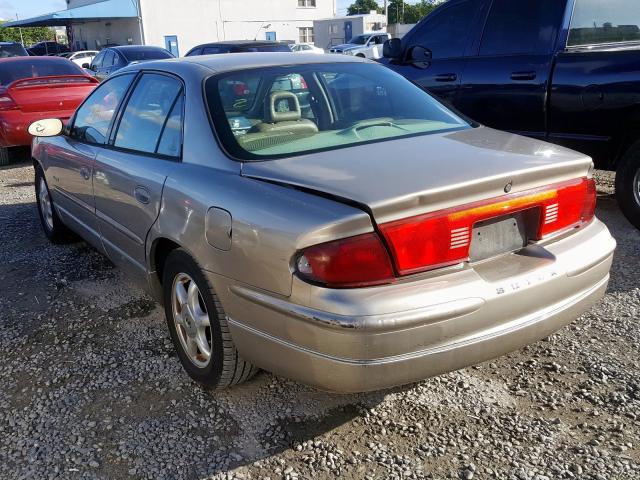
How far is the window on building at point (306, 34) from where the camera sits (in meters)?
42.2

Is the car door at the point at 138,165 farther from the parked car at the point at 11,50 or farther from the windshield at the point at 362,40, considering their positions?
the windshield at the point at 362,40

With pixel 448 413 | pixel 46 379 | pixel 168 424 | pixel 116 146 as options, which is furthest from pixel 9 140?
pixel 448 413

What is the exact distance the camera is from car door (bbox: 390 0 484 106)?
5.91 m

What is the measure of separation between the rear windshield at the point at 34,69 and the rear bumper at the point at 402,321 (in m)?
8.41

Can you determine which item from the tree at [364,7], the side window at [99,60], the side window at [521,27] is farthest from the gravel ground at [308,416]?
the tree at [364,7]

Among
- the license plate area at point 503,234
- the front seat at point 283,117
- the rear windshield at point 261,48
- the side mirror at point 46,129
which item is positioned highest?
the front seat at point 283,117

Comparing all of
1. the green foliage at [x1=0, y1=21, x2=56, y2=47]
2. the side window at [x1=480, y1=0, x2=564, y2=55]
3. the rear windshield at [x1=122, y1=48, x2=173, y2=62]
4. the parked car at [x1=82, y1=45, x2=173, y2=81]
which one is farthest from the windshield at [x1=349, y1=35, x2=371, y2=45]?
the green foliage at [x1=0, y1=21, x2=56, y2=47]

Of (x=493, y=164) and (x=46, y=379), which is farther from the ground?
(x=493, y=164)

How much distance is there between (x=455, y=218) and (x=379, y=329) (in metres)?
0.51

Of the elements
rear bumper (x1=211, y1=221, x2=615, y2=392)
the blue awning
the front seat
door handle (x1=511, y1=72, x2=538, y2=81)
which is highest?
the blue awning

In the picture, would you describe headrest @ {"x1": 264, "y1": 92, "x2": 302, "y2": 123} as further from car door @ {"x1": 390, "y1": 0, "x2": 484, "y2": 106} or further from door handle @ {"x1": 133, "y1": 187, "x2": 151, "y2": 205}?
car door @ {"x1": 390, "y1": 0, "x2": 484, "y2": 106}

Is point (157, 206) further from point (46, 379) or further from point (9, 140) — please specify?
point (9, 140)

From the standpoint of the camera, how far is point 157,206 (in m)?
2.98

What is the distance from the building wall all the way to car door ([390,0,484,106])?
32053mm
